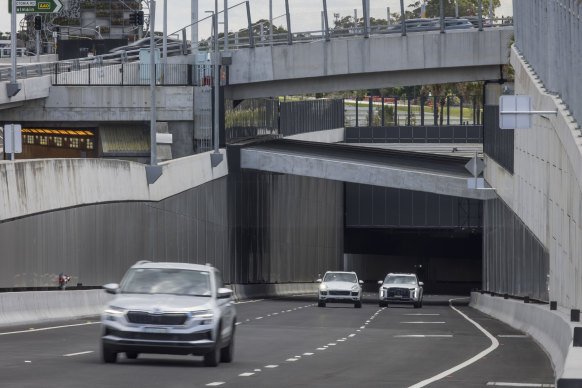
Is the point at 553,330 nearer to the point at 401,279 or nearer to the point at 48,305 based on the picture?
the point at 48,305

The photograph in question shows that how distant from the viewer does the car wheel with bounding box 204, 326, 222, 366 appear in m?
18.6

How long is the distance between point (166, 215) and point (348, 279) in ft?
28.2

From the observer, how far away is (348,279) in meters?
54.1

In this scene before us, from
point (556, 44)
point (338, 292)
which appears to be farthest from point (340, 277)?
point (556, 44)

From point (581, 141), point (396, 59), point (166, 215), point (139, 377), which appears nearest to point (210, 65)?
point (396, 59)

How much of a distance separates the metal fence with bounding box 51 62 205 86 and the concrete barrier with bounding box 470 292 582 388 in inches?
931

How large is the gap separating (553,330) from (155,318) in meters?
9.82

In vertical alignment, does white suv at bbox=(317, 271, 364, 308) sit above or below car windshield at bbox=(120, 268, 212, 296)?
below

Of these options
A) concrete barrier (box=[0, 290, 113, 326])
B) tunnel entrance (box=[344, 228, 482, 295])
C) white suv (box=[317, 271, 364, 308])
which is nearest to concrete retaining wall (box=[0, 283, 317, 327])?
concrete barrier (box=[0, 290, 113, 326])

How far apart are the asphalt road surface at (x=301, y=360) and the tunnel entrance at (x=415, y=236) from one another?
60.1 m

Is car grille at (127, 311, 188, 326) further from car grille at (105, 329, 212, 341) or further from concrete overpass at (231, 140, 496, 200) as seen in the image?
concrete overpass at (231, 140, 496, 200)

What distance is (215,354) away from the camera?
61.5 ft

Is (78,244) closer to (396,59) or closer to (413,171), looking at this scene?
(396,59)

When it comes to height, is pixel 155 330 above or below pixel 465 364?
above
